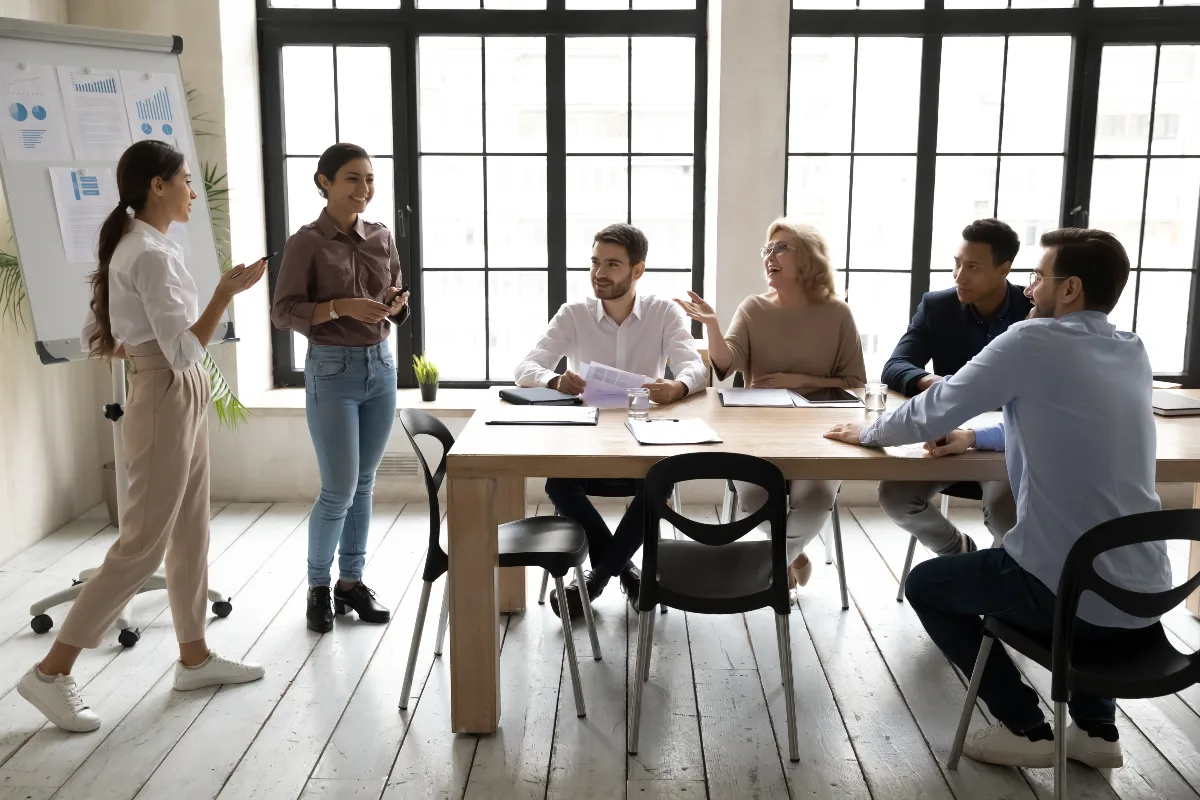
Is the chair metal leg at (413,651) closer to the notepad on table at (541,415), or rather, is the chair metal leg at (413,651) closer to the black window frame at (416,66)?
the notepad on table at (541,415)

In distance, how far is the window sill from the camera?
478cm

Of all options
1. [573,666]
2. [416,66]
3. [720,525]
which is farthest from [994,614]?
[416,66]

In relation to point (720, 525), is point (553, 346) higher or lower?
higher

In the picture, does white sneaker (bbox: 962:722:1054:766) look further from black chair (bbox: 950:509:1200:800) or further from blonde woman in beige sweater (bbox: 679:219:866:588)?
blonde woman in beige sweater (bbox: 679:219:866:588)

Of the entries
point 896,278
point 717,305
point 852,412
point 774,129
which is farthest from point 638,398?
point 896,278

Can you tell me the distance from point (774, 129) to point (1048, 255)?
96.1 inches

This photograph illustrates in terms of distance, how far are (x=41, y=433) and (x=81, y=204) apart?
48.5 inches

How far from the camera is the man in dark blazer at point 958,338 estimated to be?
128 inches

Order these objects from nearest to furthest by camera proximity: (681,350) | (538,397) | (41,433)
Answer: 1. (538,397)
2. (681,350)
3. (41,433)

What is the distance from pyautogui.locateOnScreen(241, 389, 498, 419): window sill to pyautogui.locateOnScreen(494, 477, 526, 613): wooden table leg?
1.31 meters

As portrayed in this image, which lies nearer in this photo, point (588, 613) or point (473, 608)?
point (473, 608)

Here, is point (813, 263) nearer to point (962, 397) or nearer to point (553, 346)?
point (553, 346)

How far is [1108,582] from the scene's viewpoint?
2096mm

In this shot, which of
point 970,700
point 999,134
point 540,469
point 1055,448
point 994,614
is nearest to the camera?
point 1055,448
